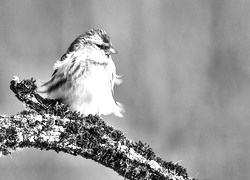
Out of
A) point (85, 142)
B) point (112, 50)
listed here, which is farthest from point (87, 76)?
point (85, 142)

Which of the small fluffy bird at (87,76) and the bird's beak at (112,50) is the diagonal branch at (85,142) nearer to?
the small fluffy bird at (87,76)

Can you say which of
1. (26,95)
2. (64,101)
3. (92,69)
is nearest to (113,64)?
(92,69)

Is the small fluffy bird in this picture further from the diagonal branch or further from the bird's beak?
the diagonal branch

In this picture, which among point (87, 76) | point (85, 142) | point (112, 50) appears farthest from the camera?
point (112, 50)

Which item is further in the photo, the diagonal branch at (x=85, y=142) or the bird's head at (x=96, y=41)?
the bird's head at (x=96, y=41)

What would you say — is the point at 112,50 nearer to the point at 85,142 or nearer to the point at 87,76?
the point at 87,76

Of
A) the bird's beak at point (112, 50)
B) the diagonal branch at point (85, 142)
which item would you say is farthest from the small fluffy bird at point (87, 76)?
the diagonal branch at point (85, 142)
